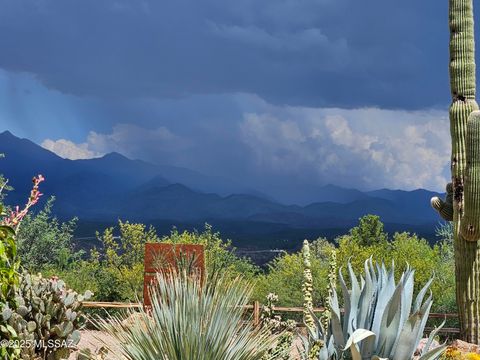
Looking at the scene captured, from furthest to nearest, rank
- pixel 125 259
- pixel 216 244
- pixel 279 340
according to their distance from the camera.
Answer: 1. pixel 125 259
2. pixel 216 244
3. pixel 279 340

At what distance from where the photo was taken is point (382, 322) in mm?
4535

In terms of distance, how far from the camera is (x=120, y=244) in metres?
19.1

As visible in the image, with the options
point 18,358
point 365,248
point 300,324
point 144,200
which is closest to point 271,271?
point 365,248

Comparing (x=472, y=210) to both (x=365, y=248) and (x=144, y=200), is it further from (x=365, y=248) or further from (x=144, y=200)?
(x=144, y=200)

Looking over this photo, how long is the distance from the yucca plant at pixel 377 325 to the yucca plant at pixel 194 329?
1.59ft

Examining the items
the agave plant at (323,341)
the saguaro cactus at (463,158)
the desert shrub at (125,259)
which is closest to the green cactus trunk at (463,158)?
the saguaro cactus at (463,158)

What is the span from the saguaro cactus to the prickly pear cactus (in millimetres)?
5274

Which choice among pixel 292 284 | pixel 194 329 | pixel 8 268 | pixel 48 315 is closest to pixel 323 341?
pixel 194 329

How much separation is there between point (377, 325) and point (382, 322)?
7 centimetres

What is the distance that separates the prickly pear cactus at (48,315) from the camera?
23.0 ft

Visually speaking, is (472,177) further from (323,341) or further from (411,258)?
(411,258)

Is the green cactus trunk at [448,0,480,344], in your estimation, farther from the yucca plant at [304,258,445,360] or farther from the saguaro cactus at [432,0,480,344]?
the yucca plant at [304,258,445,360]

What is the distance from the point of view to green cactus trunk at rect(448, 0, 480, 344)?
984 centimetres

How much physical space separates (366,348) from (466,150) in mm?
5504
